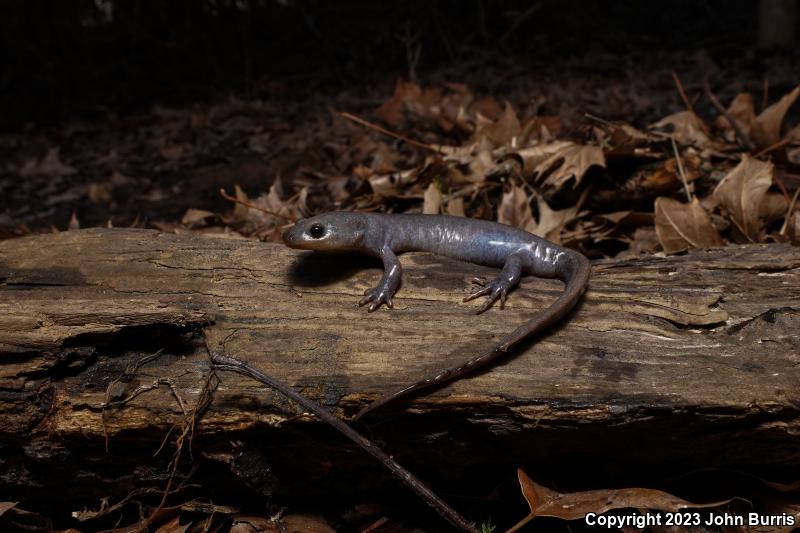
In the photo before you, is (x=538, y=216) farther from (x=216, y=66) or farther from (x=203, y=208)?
(x=216, y=66)

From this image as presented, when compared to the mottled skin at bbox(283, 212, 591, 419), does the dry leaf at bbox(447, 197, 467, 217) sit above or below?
below

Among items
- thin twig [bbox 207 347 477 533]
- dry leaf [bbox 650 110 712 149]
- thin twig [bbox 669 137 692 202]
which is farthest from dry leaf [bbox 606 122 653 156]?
thin twig [bbox 207 347 477 533]

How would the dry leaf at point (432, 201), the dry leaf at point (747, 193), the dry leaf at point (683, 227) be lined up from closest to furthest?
1. the dry leaf at point (683, 227)
2. the dry leaf at point (747, 193)
3. the dry leaf at point (432, 201)

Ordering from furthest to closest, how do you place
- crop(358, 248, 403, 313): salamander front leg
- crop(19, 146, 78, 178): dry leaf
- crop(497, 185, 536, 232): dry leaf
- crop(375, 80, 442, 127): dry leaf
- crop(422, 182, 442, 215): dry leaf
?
crop(19, 146, 78, 178): dry leaf
crop(375, 80, 442, 127): dry leaf
crop(422, 182, 442, 215): dry leaf
crop(497, 185, 536, 232): dry leaf
crop(358, 248, 403, 313): salamander front leg

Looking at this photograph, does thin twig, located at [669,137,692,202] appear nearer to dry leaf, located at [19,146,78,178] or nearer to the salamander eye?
the salamander eye

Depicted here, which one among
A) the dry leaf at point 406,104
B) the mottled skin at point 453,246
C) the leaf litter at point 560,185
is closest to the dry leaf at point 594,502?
the leaf litter at point 560,185

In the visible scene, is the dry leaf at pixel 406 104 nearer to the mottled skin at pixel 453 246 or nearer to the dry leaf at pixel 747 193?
the mottled skin at pixel 453 246

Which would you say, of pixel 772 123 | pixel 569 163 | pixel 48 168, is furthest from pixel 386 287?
pixel 48 168

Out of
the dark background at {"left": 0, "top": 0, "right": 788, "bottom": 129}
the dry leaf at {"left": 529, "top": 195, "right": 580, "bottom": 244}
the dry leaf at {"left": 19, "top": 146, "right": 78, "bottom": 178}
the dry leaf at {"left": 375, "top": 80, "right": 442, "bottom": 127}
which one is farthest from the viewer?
the dark background at {"left": 0, "top": 0, "right": 788, "bottom": 129}
